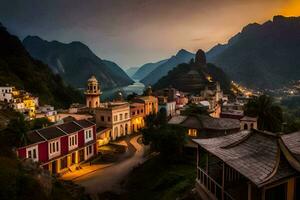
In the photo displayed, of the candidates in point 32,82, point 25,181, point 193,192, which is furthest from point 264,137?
point 32,82

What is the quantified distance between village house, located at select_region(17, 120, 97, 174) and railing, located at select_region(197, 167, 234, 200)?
819 inches

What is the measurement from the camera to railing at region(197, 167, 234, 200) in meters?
14.7

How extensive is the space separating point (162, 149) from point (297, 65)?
18392 centimetres

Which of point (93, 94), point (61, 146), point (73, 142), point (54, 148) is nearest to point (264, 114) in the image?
point (73, 142)

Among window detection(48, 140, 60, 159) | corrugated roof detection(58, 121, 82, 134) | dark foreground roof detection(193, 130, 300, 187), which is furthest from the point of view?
corrugated roof detection(58, 121, 82, 134)

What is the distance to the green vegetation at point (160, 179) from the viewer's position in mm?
25987

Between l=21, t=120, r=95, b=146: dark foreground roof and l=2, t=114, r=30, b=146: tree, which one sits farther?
l=21, t=120, r=95, b=146: dark foreground roof

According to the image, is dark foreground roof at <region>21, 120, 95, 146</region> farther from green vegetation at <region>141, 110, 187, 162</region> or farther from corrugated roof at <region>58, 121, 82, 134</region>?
green vegetation at <region>141, 110, 187, 162</region>

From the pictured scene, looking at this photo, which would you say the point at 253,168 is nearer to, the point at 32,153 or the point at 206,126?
the point at 206,126

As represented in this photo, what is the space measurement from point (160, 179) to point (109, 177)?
7.10m

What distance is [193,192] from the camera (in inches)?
771

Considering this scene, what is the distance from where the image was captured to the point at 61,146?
121 ft

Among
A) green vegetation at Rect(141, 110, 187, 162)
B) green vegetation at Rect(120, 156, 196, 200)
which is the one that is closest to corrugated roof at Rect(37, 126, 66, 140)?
green vegetation at Rect(120, 156, 196, 200)

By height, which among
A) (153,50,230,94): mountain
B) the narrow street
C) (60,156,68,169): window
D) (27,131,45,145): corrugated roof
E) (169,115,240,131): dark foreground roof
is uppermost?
(153,50,230,94): mountain
